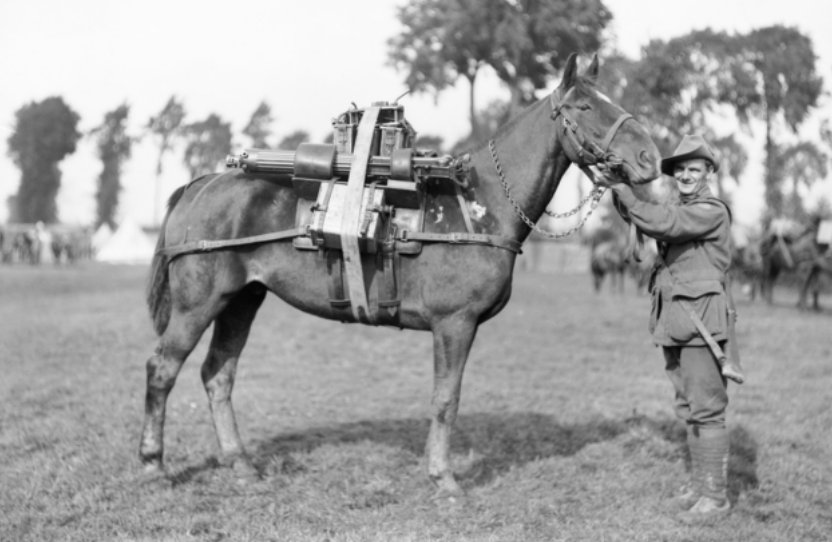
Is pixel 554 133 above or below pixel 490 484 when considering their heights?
above

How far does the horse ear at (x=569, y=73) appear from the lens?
4448 millimetres

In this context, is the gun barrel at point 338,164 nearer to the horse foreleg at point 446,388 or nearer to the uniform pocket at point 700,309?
the horse foreleg at point 446,388

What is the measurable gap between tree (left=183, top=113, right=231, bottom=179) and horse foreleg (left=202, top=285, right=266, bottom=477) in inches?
2540

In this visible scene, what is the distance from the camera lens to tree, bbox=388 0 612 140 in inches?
977

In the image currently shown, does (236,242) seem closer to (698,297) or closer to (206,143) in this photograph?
(698,297)

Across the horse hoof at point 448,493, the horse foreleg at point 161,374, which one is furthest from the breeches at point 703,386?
the horse foreleg at point 161,374

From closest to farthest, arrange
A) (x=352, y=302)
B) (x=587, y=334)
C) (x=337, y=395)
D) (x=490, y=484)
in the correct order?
(x=352, y=302) < (x=490, y=484) < (x=337, y=395) < (x=587, y=334)

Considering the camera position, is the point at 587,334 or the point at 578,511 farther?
the point at 587,334

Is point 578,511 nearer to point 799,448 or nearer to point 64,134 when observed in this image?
point 799,448

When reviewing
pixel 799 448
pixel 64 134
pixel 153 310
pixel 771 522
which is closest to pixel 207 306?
pixel 153 310

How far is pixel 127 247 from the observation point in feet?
175

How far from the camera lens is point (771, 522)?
4.51m

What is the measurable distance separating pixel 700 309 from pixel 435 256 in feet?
5.78

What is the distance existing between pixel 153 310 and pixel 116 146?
7127 cm
